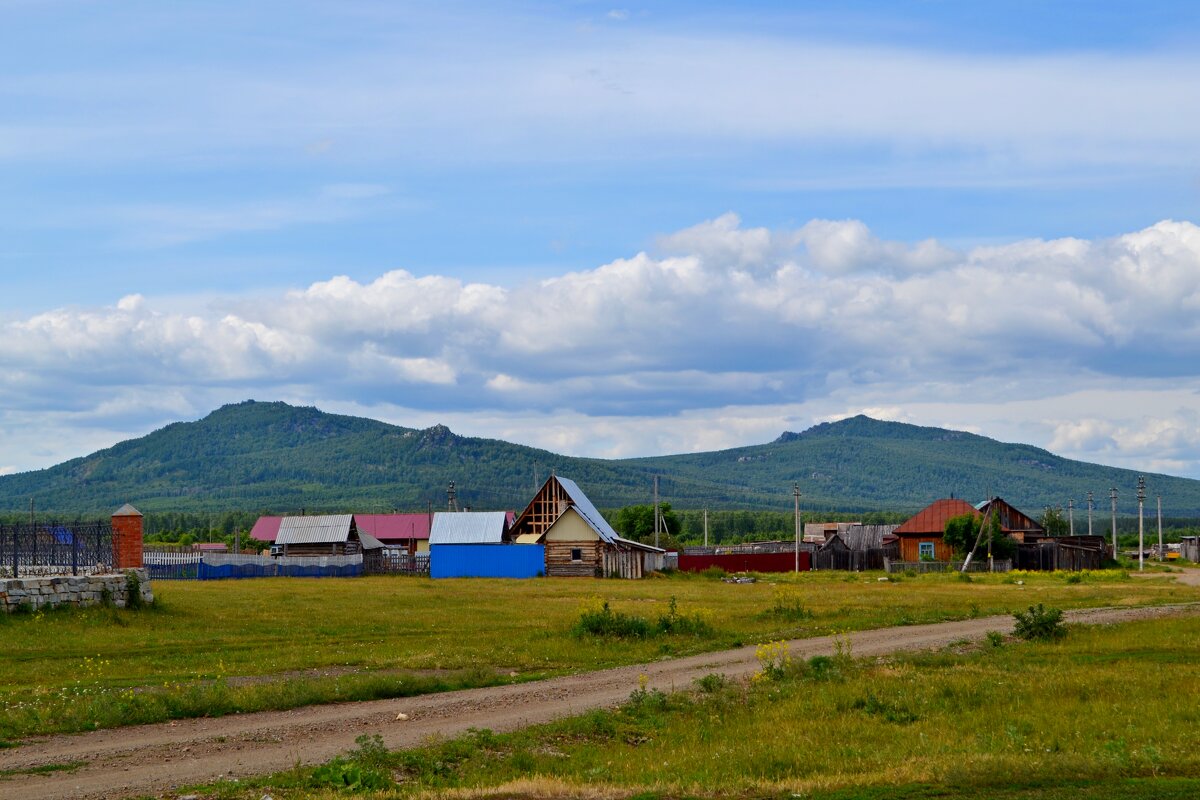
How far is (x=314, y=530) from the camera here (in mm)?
89000

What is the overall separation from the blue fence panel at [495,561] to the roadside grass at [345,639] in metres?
18.3

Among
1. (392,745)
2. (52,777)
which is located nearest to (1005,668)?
(392,745)

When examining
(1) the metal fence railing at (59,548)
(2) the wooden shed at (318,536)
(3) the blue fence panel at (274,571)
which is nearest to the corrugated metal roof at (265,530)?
(2) the wooden shed at (318,536)

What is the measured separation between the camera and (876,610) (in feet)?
128

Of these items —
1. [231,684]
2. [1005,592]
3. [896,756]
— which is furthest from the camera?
[1005,592]

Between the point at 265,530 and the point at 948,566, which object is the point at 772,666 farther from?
the point at 265,530

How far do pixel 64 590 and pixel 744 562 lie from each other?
5901cm

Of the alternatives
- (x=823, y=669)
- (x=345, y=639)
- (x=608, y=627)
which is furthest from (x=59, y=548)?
(x=823, y=669)

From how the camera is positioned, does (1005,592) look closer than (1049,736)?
No

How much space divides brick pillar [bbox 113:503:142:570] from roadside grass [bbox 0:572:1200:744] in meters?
1.99

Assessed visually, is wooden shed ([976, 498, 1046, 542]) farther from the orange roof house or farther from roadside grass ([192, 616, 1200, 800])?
roadside grass ([192, 616, 1200, 800])

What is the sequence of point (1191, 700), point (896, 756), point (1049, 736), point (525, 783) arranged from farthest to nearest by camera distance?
1. point (1191, 700)
2. point (1049, 736)
3. point (896, 756)
4. point (525, 783)

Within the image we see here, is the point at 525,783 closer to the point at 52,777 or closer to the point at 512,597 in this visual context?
the point at 52,777

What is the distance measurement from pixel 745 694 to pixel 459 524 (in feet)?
194
